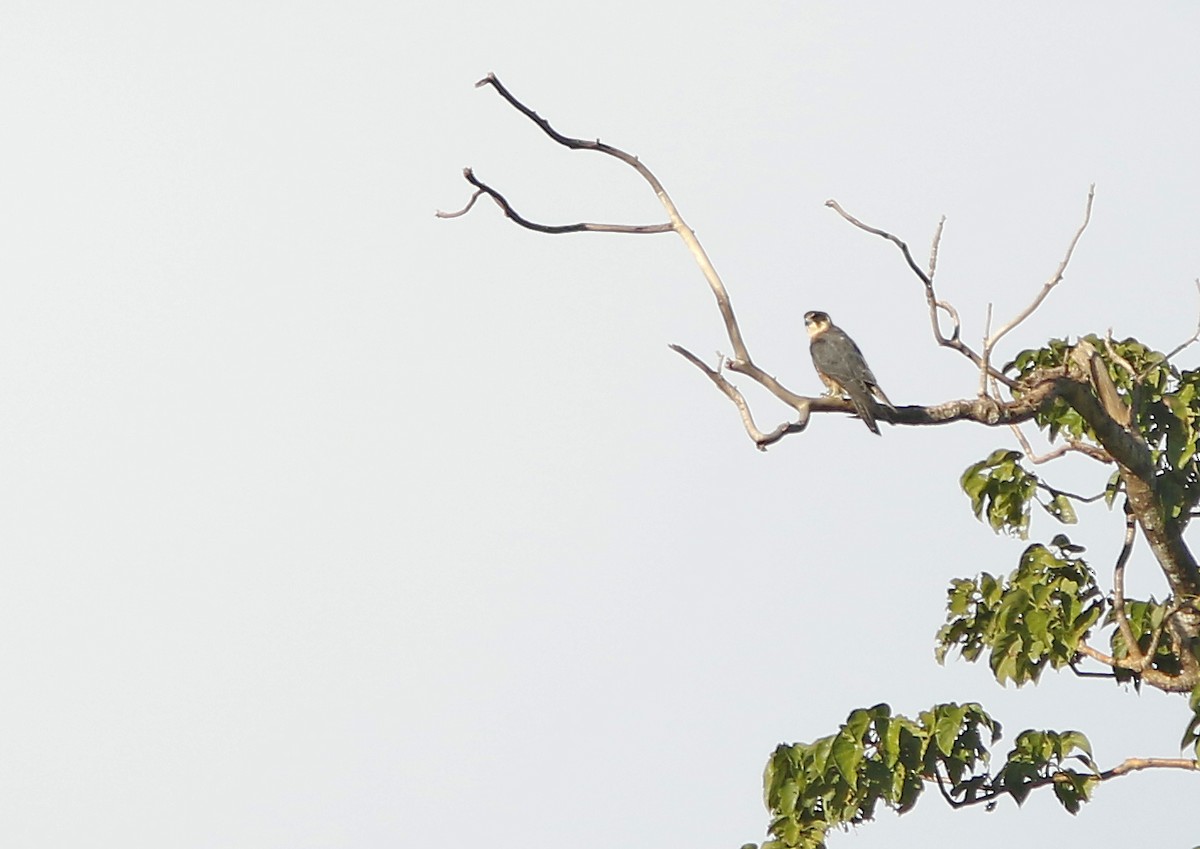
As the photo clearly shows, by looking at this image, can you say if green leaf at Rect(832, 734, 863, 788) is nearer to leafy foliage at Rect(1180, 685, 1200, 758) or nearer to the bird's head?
leafy foliage at Rect(1180, 685, 1200, 758)

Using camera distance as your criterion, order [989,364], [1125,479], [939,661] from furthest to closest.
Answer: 1. [939,661]
2. [1125,479]
3. [989,364]

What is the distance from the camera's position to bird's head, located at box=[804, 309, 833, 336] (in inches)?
534

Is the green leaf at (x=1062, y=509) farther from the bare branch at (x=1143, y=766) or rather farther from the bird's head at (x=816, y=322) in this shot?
the bird's head at (x=816, y=322)

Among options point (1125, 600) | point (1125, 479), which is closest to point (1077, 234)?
point (1125, 479)

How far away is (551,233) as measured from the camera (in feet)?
22.9

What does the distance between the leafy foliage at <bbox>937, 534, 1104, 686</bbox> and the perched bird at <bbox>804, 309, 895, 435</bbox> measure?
1910 mm

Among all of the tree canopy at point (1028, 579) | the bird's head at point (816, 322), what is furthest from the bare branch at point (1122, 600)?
the bird's head at point (816, 322)

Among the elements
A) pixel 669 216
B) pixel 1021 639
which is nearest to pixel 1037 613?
pixel 1021 639

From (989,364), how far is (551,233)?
179 centimetres

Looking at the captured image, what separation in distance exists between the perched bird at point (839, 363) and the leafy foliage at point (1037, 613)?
1910 millimetres

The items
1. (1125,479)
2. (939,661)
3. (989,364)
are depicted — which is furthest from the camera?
(939,661)

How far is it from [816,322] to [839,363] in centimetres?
266

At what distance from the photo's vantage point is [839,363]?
1126cm

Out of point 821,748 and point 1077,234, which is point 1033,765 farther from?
point 1077,234
